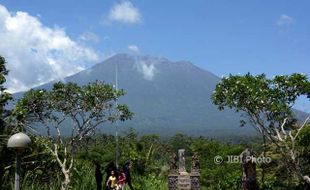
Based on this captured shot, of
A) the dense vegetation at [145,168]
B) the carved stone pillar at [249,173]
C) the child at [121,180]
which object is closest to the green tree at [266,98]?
the dense vegetation at [145,168]

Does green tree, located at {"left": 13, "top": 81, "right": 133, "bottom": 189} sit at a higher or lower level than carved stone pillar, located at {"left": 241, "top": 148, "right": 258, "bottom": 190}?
higher

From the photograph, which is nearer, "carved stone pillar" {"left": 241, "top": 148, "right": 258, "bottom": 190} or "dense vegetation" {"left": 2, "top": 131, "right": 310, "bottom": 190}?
"carved stone pillar" {"left": 241, "top": 148, "right": 258, "bottom": 190}

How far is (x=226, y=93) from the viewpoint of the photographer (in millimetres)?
21531

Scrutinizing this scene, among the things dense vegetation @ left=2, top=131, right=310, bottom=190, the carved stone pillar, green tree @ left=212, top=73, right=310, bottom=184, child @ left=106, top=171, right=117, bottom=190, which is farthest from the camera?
green tree @ left=212, top=73, right=310, bottom=184

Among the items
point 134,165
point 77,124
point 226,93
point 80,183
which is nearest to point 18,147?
point 80,183

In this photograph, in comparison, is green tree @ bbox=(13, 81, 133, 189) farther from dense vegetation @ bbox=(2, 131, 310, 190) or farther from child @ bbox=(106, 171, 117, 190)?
child @ bbox=(106, 171, 117, 190)

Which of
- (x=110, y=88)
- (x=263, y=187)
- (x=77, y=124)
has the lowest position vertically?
(x=263, y=187)

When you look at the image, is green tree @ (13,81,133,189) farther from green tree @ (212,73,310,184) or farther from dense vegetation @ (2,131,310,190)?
green tree @ (212,73,310,184)

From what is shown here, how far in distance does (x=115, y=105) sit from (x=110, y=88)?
1.01 m

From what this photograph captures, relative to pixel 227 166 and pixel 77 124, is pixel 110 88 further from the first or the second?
pixel 227 166

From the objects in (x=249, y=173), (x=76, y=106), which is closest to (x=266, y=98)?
(x=76, y=106)

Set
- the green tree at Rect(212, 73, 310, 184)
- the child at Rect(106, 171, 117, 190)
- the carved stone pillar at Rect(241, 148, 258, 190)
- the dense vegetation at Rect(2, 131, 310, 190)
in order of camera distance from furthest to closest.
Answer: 1. the green tree at Rect(212, 73, 310, 184)
2. the child at Rect(106, 171, 117, 190)
3. the dense vegetation at Rect(2, 131, 310, 190)
4. the carved stone pillar at Rect(241, 148, 258, 190)

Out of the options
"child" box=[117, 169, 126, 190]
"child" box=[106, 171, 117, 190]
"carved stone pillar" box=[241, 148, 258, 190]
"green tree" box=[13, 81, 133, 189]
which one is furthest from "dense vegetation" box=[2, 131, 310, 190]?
"carved stone pillar" box=[241, 148, 258, 190]

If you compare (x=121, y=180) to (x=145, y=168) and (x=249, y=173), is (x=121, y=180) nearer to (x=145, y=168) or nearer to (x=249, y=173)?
(x=249, y=173)
